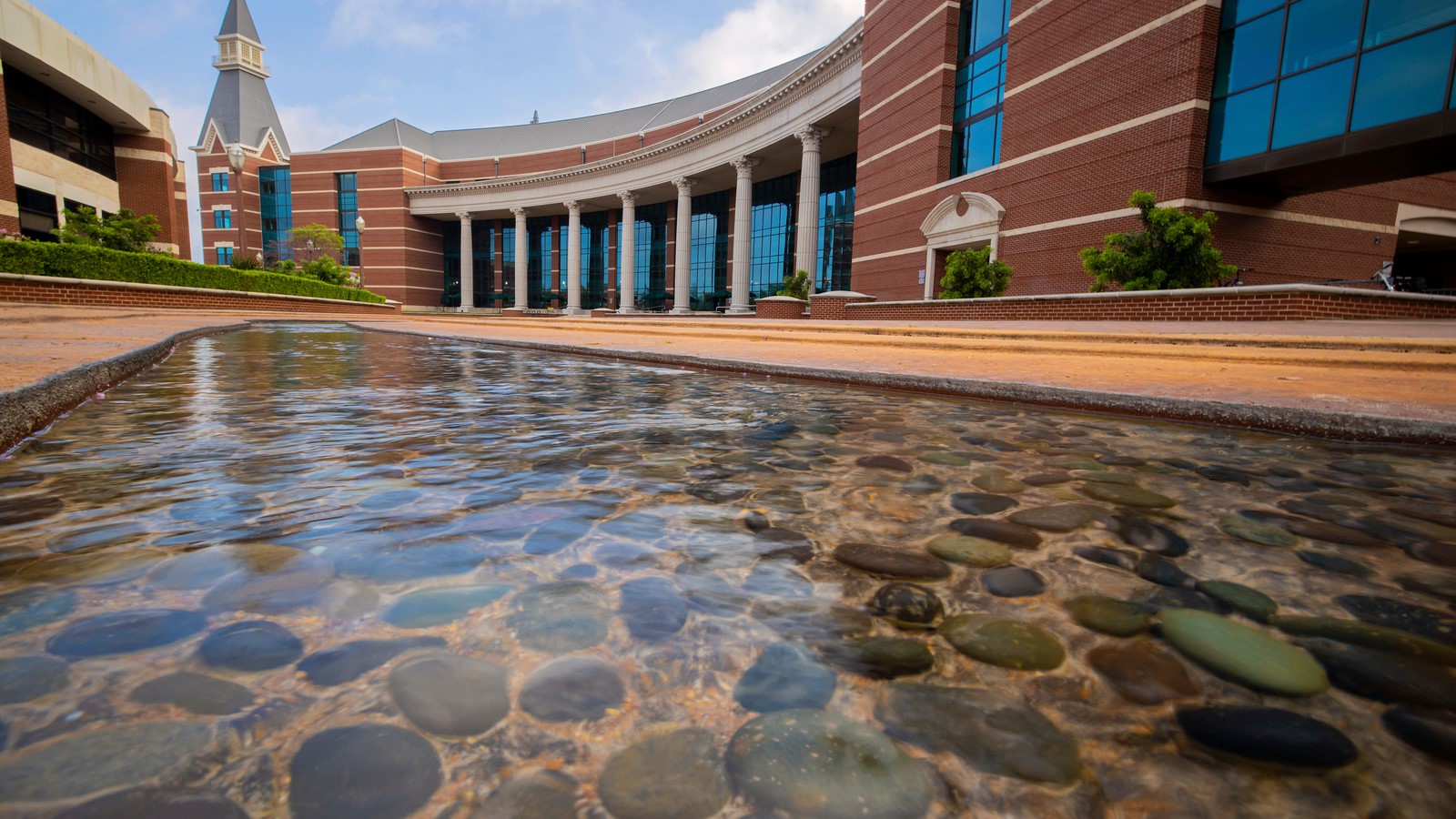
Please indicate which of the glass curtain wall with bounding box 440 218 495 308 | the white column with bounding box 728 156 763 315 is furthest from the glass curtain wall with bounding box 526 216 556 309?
the white column with bounding box 728 156 763 315

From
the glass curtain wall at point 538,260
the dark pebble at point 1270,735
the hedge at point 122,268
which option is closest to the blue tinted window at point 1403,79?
the dark pebble at point 1270,735

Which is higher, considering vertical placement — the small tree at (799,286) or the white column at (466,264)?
the white column at (466,264)

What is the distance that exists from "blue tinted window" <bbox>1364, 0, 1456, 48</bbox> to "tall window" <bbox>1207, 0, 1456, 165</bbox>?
0.05ft

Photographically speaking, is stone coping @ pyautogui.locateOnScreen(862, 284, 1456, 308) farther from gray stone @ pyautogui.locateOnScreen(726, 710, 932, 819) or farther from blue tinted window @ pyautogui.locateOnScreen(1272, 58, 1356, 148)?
gray stone @ pyautogui.locateOnScreen(726, 710, 932, 819)

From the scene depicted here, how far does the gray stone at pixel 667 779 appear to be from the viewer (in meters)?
0.76

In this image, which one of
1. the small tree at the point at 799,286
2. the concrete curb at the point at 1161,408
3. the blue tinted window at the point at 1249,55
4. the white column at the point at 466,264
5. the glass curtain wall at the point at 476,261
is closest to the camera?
the concrete curb at the point at 1161,408

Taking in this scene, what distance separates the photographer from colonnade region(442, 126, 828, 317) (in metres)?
29.3

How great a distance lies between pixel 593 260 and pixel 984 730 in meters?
55.1

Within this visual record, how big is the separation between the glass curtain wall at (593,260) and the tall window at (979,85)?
34.9 m

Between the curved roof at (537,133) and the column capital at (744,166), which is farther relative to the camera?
the curved roof at (537,133)

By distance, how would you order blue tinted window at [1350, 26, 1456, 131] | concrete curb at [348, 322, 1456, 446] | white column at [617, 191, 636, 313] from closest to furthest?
concrete curb at [348, 322, 1456, 446] → blue tinted window at [1350, 26, 1456, 131] → white column at [617, 191, 636, 313]

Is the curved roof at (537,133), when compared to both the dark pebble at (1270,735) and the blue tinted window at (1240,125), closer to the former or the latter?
the blue tinted window at (1240,125)

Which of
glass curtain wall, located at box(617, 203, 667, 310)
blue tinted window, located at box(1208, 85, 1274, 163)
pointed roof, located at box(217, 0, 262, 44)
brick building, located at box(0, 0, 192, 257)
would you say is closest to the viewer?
blue tinted window, located at box(1208, 85, 1274, 163)

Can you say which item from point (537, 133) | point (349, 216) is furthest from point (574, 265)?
point (349, 216)
